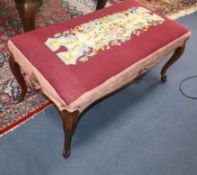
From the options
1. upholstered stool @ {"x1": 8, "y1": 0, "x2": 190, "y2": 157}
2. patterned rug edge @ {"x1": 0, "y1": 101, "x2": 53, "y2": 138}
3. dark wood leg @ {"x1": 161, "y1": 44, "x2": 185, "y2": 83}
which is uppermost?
upholstered stool @ {"x1": 8, "y1": 0, "x2": 190, "y2": 157}

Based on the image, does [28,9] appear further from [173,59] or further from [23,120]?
[173,59]

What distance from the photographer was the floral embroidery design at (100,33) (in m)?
1.13

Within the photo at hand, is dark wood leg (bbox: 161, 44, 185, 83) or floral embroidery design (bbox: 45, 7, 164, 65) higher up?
floral embroidery design (bbox: 45, 7, 164, 65)

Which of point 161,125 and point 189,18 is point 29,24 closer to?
point 161,125

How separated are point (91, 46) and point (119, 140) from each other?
575 millimetres

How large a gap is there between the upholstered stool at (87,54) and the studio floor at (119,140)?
0.41 feet

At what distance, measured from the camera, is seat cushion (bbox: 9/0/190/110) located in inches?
40.6

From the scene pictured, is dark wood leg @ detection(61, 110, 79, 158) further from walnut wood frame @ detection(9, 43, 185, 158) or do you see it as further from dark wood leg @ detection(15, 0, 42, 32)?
dark wood leg @ detection(15, 0, 42, 32)

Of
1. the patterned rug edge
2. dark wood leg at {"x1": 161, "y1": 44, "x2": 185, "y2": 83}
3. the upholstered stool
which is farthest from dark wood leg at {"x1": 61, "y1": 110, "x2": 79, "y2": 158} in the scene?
dark wood leg at {"x1": 161, "y1": 44, "x2": 185, "y2": 83}

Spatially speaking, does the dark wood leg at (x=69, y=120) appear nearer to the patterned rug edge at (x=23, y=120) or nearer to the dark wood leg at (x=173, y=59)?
the patterned rug edge at (x=23, y=120)

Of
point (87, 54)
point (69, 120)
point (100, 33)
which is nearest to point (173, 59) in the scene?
point (100, 33)

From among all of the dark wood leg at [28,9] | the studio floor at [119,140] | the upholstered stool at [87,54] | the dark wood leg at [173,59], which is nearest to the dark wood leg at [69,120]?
the upholstered stool at [87,54]

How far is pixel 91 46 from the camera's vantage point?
117cm

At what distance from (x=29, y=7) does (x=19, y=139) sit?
0.70m
